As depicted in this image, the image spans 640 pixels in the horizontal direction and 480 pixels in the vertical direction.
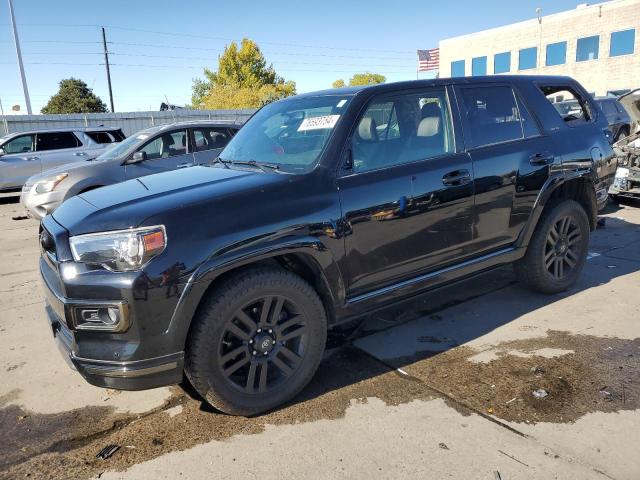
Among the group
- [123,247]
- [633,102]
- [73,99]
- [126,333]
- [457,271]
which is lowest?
[457,271]

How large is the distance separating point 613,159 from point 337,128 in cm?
315

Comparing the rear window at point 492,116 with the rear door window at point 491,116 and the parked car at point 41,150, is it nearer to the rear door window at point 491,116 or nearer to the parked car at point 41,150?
the rear door window at point 491,116

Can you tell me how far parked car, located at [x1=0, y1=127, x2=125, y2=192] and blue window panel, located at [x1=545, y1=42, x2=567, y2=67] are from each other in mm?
40344

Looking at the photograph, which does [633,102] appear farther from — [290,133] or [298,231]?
[298,231]

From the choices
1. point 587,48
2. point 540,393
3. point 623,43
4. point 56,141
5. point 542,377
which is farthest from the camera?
point 587,48

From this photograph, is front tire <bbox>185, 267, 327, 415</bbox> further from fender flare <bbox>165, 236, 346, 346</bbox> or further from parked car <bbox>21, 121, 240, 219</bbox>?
parked car <bbox>21, 121, 240, 219</bbox>

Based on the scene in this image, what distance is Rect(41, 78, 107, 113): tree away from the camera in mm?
50656

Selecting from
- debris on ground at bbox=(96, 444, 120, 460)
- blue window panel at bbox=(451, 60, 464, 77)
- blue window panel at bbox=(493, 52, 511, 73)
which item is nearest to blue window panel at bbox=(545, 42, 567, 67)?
blue window panel at bbox=(493, 52, 511, 73)

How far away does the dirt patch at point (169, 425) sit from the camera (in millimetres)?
2602

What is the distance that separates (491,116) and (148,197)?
269cm

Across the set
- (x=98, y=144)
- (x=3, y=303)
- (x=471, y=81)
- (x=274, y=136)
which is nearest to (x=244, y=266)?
(x=274, y=136)

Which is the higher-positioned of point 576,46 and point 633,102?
point 576,46

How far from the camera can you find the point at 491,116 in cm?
397

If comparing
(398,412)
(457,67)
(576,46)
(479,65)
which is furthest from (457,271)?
(457,67)
